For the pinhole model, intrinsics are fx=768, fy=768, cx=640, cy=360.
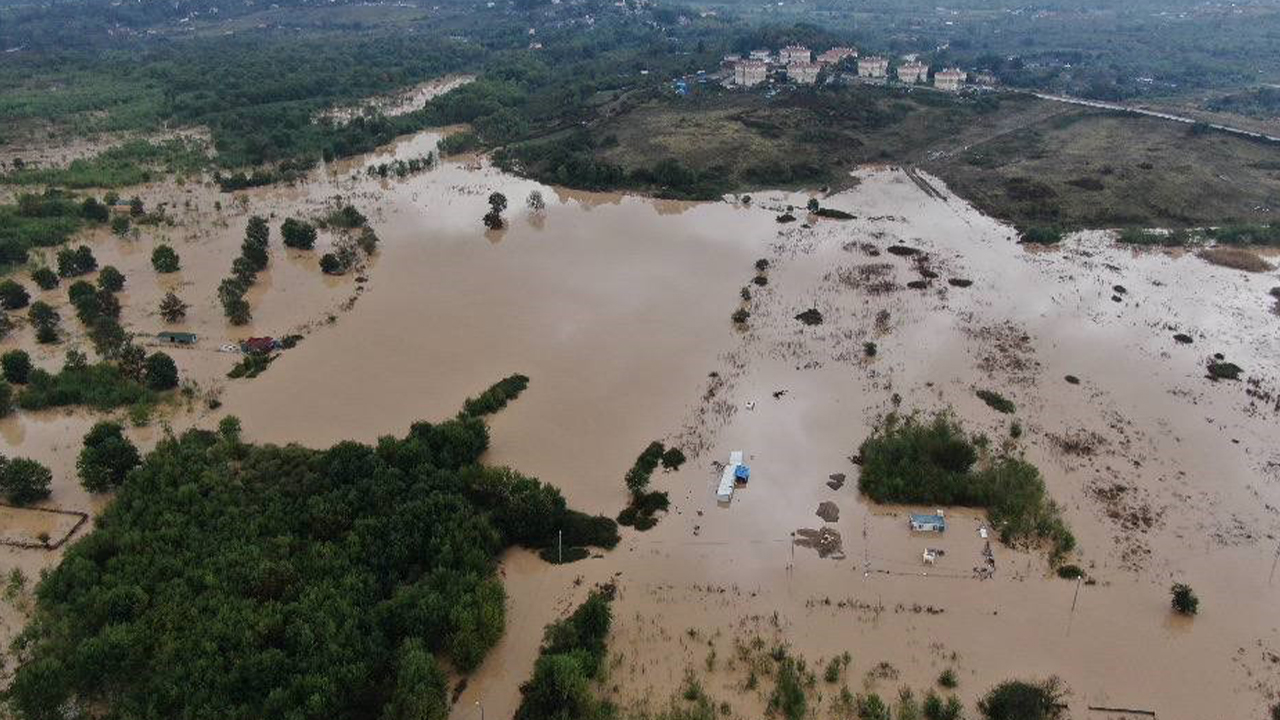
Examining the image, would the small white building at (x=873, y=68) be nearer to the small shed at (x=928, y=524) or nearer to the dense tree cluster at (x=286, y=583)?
the small shed at (x=928, y=524)

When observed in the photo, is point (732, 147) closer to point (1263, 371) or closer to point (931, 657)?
point (1263, 371)

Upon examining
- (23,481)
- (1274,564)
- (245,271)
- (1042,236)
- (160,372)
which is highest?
(245,271)

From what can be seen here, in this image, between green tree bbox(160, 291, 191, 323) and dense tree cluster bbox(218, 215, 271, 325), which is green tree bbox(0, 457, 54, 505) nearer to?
green tree bbox(160, 291, 191, 323)

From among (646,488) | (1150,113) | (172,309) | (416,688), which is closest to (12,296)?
(172,309)

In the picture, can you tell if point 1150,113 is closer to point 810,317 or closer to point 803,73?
point 803,73

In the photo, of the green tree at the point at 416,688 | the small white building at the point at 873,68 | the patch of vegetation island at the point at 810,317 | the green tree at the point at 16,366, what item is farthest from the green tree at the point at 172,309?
the small white building at the point at 873,68

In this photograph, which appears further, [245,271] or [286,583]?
[245,271]

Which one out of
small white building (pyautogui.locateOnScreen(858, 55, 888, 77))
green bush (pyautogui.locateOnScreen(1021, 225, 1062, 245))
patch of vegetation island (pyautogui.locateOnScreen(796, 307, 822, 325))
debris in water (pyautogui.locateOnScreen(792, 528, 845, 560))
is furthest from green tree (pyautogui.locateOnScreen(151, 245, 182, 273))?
small white building (pyautogui.locateOnScreen(858, 55, 888, 77))
